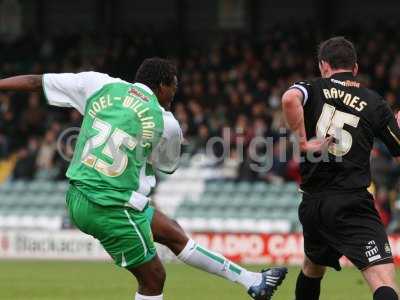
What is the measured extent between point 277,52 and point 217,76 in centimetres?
139

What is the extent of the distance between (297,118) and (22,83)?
1.80 meters

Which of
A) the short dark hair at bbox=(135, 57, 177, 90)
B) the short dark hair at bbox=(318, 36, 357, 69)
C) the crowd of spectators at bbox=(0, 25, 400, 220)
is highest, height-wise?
the short dark hair at bbox=(318, 36, 357, 69)

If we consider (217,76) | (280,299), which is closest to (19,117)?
A: (217,76)

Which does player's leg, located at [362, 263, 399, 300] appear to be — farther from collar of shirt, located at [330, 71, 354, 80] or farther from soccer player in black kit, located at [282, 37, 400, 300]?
collar of shirt, located at [330, 71, 354, 80]

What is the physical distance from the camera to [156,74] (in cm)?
723

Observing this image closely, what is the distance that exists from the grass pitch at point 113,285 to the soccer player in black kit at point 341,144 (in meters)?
3.43

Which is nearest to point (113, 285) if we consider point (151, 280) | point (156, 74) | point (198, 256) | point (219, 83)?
point (198, 256)

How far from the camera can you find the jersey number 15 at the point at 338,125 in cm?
730

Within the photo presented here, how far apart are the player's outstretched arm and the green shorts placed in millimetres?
704

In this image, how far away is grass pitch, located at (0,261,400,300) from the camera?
1118 centimetres

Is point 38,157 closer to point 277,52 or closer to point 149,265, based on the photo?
point 277,52

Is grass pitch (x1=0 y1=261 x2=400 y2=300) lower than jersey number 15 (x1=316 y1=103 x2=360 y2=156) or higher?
lower

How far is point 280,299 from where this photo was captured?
10.5m

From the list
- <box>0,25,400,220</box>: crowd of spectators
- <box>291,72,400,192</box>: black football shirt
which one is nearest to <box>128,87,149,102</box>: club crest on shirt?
<box>291,72,400,192</box>: black football shirt
